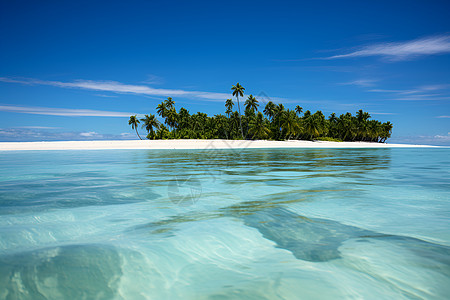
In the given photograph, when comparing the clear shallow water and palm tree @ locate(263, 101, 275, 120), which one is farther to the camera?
palm tree @ locate(263, 101, 275, 120)

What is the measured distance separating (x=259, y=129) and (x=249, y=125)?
7.85m

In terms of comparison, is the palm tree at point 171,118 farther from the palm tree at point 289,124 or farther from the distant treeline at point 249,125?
the palm tree at point 289,124

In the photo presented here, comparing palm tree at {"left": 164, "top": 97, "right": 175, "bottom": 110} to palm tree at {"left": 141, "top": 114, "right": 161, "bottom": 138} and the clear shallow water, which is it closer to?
palm tree at {"left": 141, "top": 114, "right": 161, "bottom": 138}

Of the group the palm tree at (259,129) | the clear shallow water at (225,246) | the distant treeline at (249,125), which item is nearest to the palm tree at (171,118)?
the distant treeline at (249,125)

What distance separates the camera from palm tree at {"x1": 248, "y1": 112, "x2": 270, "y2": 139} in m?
77.4

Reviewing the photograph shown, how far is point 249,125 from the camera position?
84.8m

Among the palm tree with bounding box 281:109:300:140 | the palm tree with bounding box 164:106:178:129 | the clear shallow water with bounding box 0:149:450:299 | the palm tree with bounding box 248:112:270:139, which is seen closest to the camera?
the clear shallow water with bounding box 0:149:450:299

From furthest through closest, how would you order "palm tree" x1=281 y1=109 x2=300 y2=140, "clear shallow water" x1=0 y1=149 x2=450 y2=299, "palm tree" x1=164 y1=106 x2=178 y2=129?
"palm tree" x1=164 y1=106 x2=178 y2=129, "palm tree" x1=281 y1=109 x2=300 y2=140, "clear shallow water" x1=0 y1=149 x2=450 y2=299

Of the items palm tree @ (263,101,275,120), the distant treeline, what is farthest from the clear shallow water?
palm tree @ (263,101,275,120)

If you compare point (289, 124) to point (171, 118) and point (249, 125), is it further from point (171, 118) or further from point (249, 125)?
point (171, 118)

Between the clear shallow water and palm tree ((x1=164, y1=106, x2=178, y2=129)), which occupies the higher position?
palm tree ((x1=164, y1=106, x2=178, y2=129))

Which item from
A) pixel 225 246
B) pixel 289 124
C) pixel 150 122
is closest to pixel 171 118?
pixel 150 122

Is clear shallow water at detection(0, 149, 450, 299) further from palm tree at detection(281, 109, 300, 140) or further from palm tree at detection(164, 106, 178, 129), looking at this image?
palm tree at detection(164, 106, 178, 129)

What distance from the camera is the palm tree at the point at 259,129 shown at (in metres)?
77.4
